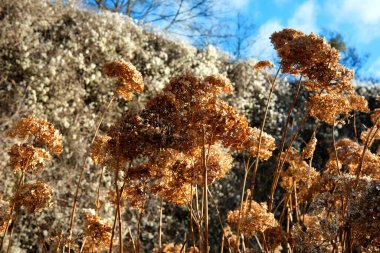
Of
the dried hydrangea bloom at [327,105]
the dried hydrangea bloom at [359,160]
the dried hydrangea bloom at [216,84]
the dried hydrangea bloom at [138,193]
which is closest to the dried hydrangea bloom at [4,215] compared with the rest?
the dried hydrangea bloom at [138,193]

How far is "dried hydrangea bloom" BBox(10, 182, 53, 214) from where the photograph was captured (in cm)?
245

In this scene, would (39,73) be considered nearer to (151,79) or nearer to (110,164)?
(151,79)

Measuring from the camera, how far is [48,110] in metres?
7.04

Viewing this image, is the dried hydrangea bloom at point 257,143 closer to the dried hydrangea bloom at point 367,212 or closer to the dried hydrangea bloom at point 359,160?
the dried hydrangea bloom at point 359,160

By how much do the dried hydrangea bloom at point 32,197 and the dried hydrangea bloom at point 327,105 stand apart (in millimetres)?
1566

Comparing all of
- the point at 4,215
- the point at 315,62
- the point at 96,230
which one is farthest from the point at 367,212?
the point at 4,215

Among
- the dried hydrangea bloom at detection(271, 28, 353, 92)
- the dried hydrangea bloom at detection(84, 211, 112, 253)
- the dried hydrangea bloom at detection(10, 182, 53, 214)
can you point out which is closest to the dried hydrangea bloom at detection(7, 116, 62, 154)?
the dried hydrangea bloom at detection(10, 182, 53, 214)

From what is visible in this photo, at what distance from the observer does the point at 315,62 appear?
2.34 metres

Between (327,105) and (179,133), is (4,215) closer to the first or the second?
(179,133)

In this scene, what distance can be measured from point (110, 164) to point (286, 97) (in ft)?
28.9

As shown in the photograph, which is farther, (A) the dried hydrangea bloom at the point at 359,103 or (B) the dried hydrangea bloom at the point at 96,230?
(A) the dried hydrangea bloom at the point at 359,103

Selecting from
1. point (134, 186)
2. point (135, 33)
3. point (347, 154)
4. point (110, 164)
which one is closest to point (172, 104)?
point (110, 164)

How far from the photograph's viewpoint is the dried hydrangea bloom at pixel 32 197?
2.45 metres

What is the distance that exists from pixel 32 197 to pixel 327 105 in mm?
1735
